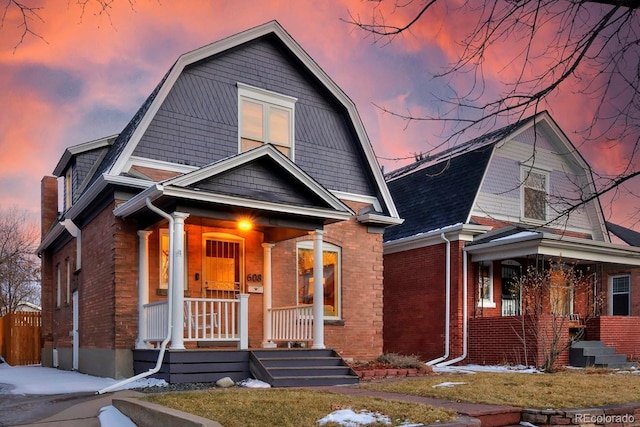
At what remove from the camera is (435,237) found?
1839 cm

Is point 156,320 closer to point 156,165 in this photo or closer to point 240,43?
point 156,165

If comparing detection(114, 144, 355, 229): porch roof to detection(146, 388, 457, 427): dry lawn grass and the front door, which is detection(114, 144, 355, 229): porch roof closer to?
the front door

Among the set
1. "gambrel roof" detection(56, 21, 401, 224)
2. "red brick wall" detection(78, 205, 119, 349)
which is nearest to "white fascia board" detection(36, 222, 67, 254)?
"gambrel roof" detection(56, 21, 401, 224)

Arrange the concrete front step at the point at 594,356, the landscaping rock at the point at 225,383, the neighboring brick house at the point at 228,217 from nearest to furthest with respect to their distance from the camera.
→ the landscaping rock at the point at 225,383, the neighboring brick house at the point at 228,217, the concrete front step at the point at 594,356

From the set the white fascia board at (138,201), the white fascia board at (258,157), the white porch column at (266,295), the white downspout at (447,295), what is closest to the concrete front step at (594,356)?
the white downspout at (447,295)

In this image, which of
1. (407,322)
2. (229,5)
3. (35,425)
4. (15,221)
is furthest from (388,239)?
(15,221)

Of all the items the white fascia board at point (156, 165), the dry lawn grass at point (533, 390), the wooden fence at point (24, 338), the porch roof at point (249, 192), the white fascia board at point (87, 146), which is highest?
the white fascia board at point (87, 146)

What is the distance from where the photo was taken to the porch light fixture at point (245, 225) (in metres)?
12.5

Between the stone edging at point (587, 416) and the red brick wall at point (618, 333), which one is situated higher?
the stone edging at point (587, 416)

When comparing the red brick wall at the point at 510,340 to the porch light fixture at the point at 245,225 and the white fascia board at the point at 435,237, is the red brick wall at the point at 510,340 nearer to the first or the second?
the white fascia board at the point at 435,237

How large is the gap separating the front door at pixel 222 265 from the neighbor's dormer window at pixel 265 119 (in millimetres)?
2134

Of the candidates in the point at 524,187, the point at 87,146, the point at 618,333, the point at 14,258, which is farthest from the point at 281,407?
the point at 14,258

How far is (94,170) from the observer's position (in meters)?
15.2

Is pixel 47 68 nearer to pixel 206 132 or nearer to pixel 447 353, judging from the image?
pixel 206 132
